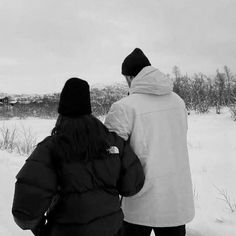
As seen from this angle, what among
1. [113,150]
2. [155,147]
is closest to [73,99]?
[113,150]

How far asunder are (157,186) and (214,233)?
1.59 m

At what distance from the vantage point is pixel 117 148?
1722 millimetres

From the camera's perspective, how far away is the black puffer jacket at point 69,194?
1.52 metres

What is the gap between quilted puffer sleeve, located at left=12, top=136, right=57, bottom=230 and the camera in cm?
151

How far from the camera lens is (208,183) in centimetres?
511

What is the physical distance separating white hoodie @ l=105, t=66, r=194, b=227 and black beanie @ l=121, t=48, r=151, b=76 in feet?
0.20

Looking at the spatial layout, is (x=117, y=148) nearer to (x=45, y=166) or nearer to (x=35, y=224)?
(x=45, y=166)

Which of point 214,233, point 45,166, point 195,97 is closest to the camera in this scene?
point 45,166

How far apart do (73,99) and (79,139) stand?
19cm

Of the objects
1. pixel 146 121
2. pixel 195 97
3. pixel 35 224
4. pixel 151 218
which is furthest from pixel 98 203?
pixel 195 97

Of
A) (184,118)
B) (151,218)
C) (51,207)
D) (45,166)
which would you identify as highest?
(184,118)

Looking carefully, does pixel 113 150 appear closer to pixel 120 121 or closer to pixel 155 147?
pixel 120 121

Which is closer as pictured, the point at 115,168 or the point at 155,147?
the point at 115,168

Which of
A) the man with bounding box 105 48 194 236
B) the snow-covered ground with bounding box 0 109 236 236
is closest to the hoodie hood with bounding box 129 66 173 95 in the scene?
the man with bounding box 105 48 194 236
